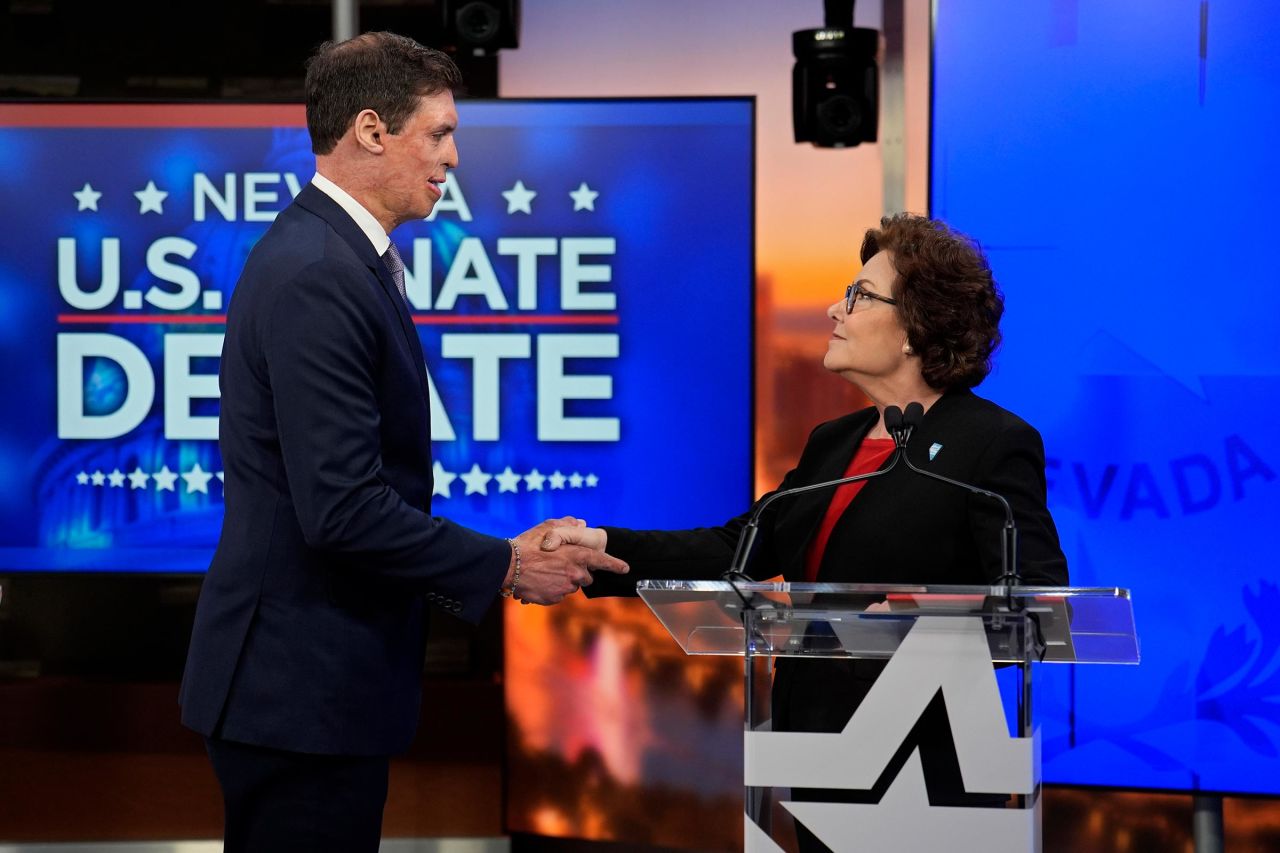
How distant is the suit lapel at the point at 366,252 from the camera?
207cm

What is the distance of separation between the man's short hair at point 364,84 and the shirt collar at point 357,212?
6cm

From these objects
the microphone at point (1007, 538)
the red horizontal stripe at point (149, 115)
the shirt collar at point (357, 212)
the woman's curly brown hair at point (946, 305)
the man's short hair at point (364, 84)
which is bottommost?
the microphone at point (1007, 538)

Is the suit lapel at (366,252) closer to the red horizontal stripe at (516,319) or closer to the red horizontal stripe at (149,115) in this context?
the red horizontal stripe at (516,319)

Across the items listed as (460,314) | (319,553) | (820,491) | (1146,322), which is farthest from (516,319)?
(319,553)

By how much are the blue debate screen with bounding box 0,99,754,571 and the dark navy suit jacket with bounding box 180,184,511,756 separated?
6.25 ft

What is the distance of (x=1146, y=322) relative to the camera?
3.46m

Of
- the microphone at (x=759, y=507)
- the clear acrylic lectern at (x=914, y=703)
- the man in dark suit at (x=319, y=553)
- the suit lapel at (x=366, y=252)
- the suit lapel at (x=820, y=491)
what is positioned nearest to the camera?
the clear acrylic lectern at (x=914, y=703)

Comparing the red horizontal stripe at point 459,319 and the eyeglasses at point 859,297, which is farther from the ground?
the red horizontal stripe at point 459,319

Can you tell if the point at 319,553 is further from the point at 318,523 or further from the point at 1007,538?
the point at 1007,538

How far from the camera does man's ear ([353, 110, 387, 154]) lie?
7.04 ft

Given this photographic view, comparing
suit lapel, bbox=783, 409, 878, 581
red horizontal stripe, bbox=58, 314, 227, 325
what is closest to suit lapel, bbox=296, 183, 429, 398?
suit lapel, bbox=783, 409, 878, 581

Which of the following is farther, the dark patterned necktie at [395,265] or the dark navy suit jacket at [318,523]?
the dark patterned necktie at [395,265]

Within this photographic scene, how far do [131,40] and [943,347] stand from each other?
3.13 m

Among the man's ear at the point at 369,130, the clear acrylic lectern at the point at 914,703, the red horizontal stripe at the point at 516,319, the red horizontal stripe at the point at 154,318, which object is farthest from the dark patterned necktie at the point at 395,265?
the red horizontal stripe at the point at 154,318
